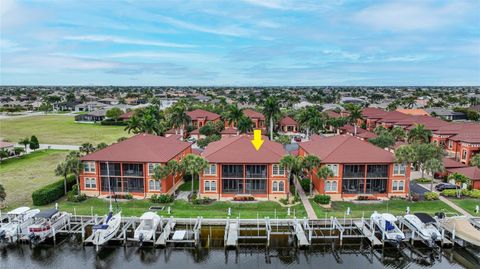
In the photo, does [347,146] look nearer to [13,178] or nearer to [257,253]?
[257,253]

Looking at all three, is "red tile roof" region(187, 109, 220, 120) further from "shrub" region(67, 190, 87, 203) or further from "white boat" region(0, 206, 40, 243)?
"white boat" region(0, 206, 40, 243)

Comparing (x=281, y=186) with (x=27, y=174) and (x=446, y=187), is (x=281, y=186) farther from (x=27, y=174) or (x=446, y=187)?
(x=27, y=174)

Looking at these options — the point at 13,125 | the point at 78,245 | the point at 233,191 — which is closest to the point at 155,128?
the point at 233,191

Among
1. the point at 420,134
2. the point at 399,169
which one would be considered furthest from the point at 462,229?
the point at 420,134

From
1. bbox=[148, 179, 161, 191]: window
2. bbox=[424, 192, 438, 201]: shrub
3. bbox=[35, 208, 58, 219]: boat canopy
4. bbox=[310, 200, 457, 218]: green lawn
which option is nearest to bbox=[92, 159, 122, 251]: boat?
bbox=[35, 208, 58, 219]: boat canopy

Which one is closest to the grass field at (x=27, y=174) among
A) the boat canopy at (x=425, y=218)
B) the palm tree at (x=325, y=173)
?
the palm tree at (x=325, y=173)
